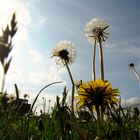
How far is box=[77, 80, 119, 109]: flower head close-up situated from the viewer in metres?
2.03

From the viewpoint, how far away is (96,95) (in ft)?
6.80

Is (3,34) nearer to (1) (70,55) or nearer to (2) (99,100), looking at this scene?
(2) (99,100)

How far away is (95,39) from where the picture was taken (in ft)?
18.7

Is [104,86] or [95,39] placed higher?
[95,39]

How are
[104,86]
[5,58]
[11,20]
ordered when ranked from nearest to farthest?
[5,58] < [11,20] < [104,86]

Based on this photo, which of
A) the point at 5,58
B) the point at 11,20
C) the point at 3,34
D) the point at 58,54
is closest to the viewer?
the point at 5,58

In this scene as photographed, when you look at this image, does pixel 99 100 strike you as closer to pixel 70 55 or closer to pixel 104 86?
pixel 104 86

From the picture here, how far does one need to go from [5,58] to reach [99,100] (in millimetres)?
884

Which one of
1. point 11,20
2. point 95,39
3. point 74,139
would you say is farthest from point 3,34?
point 95,39

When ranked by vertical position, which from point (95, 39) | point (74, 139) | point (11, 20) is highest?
point (95, 39)

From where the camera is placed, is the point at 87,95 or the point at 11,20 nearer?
the point at 11,20

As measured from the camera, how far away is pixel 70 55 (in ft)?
17.5

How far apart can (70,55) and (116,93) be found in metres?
3.13

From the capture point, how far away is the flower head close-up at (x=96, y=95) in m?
2.03
